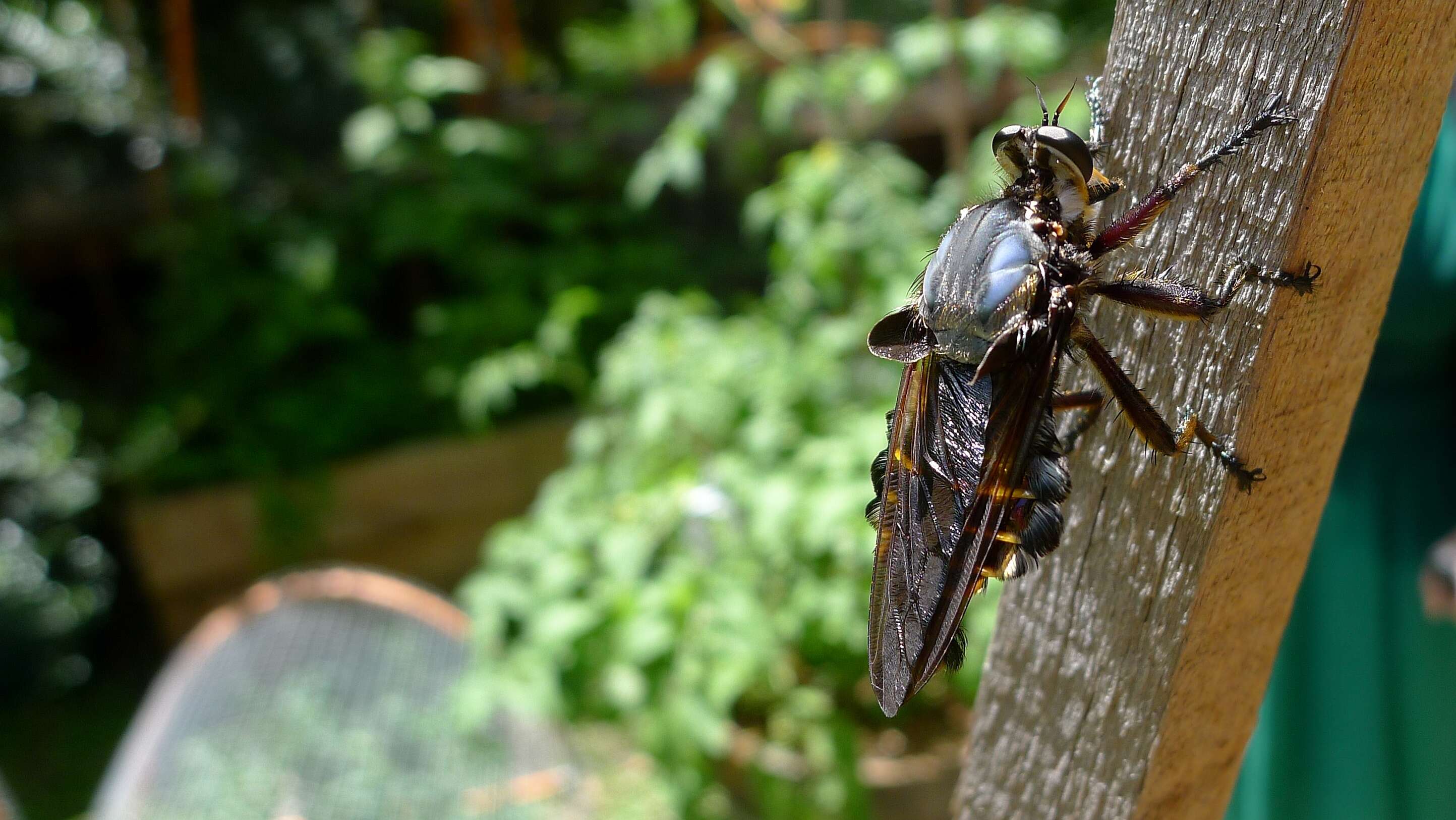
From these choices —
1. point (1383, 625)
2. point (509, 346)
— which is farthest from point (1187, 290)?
→ point (509, 346)

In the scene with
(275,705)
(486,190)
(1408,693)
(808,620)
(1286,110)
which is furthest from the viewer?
(486,190)

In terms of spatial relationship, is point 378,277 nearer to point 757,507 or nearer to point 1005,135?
point 757,507

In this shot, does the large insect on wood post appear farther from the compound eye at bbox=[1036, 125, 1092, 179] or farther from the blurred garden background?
the blurred garden background

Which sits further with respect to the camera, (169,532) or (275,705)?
(169,532)

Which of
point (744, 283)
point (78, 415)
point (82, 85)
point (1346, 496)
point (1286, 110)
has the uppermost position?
point (82, 85)

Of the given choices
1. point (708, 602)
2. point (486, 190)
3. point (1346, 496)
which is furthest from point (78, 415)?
point (1346, 496)

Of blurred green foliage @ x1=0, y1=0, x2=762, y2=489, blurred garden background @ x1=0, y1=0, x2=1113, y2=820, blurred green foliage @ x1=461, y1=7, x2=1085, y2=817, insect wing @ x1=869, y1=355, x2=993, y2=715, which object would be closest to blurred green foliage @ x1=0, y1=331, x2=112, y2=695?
blurred garden background @ x1=0, y1=0, x2=1113, y2=820

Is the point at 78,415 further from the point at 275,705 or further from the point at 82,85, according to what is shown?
the point at 275,705

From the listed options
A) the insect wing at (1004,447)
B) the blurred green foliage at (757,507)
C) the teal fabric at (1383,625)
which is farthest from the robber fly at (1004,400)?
the blurred green foliage at (757,507)
